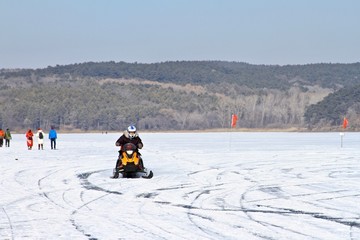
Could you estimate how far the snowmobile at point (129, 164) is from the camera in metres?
19.5

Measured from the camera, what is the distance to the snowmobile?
63.9 feet

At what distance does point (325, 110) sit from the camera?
517 feet

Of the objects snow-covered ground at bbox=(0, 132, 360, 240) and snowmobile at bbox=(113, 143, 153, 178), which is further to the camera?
snowmobile at bbox=(113, 143, 153, 178)

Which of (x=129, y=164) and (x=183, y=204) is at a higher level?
(x=129, y=164)

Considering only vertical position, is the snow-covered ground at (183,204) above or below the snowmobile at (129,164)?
below

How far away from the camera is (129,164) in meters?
19.5

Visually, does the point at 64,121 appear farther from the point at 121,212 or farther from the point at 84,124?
the point at 121,212

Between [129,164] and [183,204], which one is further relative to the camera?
[129,164]

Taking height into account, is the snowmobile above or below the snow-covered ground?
above

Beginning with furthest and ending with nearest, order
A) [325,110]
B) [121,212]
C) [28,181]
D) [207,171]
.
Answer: [325,110] < [207,171] < [28,181] < [121,212]

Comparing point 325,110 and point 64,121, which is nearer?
point 325,110

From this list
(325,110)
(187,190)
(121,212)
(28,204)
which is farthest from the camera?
(325,110)

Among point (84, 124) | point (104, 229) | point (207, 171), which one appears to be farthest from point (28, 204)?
point (84, 124)

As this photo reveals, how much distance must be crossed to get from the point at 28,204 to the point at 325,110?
5822 inches
